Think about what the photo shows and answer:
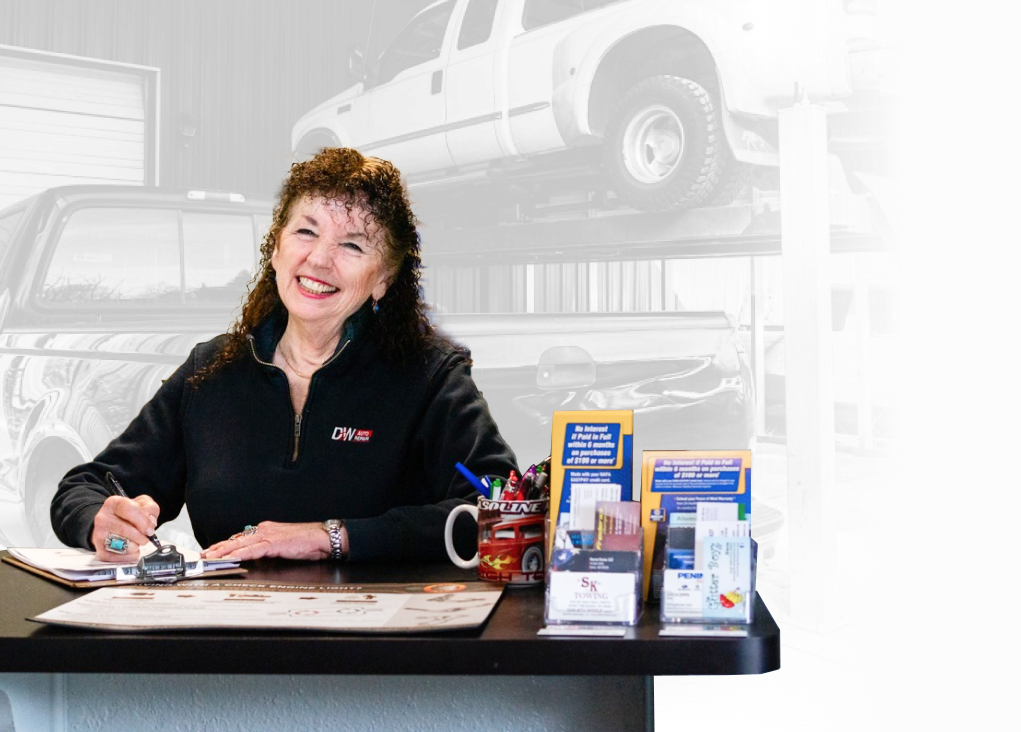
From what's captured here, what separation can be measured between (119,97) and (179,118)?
0.17 meters

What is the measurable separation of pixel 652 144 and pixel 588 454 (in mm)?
1858

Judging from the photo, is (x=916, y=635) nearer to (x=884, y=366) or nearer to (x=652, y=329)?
(x=884, y=366)

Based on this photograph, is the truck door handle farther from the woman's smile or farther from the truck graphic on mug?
the truck graphic on mug

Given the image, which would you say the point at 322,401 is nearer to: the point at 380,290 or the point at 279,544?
the point at 380,290

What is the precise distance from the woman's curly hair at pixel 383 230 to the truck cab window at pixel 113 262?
1072 millimetres

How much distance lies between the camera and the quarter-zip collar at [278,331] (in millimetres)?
1753

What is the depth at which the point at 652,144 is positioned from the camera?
9.39ft

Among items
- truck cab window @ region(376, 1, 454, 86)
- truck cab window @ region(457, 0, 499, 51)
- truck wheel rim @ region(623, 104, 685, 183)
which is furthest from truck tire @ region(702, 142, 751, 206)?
truck cab window @ region(376, 1, 454, 86)

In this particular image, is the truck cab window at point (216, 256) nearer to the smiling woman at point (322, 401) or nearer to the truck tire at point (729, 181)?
the smiling woman at point (322, 401)

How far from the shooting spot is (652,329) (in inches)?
108

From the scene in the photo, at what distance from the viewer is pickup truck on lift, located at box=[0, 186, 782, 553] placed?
268cm

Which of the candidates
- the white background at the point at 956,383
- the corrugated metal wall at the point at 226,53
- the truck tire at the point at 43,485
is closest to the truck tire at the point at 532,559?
the white background at the point at 956,383

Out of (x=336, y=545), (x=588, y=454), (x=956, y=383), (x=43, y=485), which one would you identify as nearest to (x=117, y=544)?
(x=336, y=545)

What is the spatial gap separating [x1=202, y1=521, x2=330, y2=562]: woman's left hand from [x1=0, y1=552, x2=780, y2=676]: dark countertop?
38 centimetres
